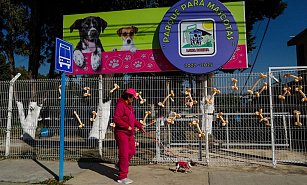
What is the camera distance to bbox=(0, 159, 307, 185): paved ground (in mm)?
6172

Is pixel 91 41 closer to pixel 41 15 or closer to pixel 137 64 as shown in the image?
pixel 137 64

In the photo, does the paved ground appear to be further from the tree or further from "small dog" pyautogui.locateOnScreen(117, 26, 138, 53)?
the tree

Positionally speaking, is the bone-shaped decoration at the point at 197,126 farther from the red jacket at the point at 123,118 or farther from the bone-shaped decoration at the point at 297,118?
the bone-shaped decoration at the point at 297,118

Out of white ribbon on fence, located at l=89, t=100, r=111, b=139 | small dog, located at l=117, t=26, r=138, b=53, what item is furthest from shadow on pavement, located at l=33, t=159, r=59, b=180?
small dog, located at l=117, t=26, r=138, b=53

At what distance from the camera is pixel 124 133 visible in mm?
6242

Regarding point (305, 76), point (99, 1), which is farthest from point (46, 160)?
point (99, 1)

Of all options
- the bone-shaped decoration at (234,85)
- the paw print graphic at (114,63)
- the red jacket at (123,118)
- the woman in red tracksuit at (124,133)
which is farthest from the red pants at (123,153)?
the paw print graphic at (114,63)

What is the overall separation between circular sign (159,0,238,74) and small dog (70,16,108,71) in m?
1.96

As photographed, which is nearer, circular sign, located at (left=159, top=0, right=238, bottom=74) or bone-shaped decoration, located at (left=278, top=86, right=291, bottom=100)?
bone-shaped decoration, located at (left=278, top=86, right=291, bottom=100)

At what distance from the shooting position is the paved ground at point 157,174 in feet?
20.2

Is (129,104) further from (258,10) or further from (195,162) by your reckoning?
(258,10)

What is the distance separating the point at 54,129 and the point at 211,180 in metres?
4.69

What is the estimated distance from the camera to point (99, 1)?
1440cm

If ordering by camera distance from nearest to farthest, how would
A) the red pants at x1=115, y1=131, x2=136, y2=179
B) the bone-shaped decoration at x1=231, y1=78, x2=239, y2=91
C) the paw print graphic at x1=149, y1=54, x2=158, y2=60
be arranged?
the red pants at x1=115, y1=131, x2=136, y2=179 → the bone-shaped decoration at x1=231, y1=78, x2=239, y2=91 → the paw print graphic at x1=149, y1=54, x2=158, y2=60
